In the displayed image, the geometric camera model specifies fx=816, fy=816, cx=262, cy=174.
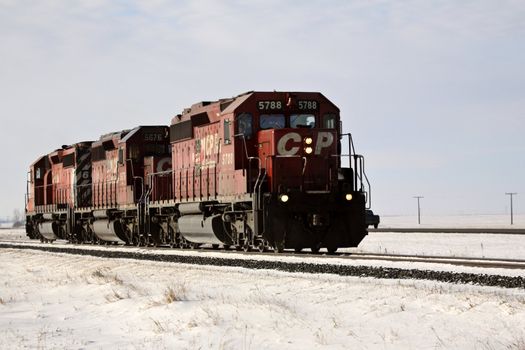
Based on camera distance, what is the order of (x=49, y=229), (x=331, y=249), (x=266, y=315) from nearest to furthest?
(x=266, y=315)
(x=331, y=249)
(x=49, y=229)

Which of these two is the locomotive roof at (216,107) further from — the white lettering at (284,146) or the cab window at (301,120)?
the white lettering at (284,146)

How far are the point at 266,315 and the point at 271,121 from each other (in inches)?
455

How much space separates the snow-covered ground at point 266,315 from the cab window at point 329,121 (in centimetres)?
717

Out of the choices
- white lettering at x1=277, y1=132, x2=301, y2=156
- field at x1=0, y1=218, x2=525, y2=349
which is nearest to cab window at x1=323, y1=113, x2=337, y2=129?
white lettering at x1=277, y1=132, x2=301, y2=156

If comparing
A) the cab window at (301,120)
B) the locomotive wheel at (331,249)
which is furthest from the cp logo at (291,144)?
the locomotive wheel at (331,249)

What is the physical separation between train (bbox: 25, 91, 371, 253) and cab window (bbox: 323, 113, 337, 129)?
0.03m

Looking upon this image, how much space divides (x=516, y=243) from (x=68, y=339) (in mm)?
21762

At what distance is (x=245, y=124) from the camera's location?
2066 centimetres

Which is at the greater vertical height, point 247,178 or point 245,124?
point 245,124

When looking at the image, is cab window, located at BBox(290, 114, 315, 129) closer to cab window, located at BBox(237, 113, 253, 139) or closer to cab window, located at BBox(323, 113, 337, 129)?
cab window, located at BBox(323, 113, 337, 129)

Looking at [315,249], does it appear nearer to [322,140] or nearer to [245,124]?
[322,140]

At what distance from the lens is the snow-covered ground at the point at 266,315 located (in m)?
8.12

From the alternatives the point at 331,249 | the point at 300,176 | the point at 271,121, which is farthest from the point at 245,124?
the point at 331,249

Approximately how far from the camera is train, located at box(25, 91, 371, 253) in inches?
773
